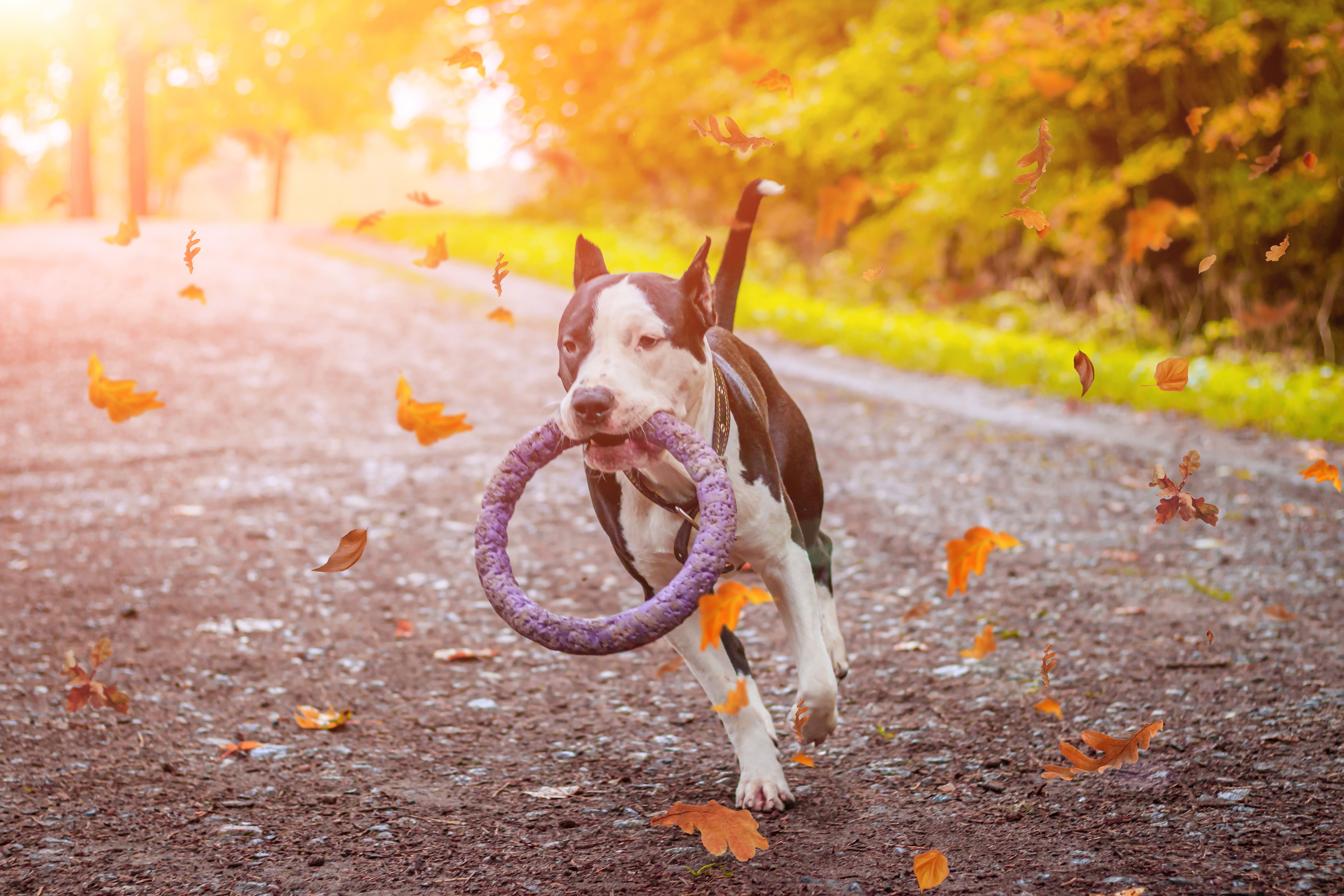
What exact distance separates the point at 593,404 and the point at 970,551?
1546 millimetres

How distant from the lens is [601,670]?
189 inches

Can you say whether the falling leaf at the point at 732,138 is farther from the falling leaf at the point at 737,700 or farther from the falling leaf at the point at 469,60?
the falling leaf at the point at 737,700

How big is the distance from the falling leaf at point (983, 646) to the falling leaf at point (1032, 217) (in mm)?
1630

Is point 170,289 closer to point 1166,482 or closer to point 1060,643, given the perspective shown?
point 1060,643

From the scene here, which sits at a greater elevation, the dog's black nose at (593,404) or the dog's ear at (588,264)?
the dog's ear at (588,264)

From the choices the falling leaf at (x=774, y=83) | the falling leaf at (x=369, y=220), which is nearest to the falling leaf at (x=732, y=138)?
the falling leaf at (x=774, y=83)

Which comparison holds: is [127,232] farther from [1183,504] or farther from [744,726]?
[1183,504]

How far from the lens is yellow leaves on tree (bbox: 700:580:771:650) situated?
2834 mm

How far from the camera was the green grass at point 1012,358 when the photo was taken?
27.4 feet

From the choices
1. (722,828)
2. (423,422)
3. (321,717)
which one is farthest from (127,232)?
(722,828)

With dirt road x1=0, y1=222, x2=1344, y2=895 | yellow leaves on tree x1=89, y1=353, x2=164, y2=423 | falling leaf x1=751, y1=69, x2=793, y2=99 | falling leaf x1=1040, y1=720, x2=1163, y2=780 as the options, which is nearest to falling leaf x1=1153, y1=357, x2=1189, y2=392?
falling leaf x1=1040, y1=720, x2=1163, y2=780

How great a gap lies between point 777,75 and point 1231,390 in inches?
243

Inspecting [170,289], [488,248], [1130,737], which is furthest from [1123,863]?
[488,248]

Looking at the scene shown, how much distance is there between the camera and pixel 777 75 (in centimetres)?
401
